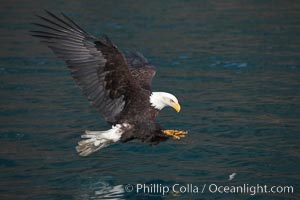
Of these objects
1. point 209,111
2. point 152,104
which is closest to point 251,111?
point 209,111

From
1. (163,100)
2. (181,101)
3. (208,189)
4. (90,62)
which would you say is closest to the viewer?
(90,62)

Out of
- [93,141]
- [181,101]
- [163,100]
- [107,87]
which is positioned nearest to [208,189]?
[163,100]

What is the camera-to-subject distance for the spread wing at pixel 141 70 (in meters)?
7.31

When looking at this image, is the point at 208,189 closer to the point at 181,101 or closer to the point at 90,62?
the point at 90,62

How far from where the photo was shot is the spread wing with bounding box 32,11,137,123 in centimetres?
643

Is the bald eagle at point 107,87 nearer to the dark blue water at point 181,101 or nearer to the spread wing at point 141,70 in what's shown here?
the spread wing at point 141,70

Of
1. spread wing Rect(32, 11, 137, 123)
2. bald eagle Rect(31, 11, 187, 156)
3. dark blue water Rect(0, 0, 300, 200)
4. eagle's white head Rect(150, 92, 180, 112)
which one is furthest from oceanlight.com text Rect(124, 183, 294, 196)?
spread wing Rect(32, 11, 137, 123)

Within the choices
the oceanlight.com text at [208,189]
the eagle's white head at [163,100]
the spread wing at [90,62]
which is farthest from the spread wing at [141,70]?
the oceanlight.com text at [208,189]

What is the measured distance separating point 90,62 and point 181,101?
3116 millimetres

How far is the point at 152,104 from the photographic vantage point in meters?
6.85

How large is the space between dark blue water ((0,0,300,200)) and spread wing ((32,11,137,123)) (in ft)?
2.87

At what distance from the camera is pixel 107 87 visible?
6617 mm

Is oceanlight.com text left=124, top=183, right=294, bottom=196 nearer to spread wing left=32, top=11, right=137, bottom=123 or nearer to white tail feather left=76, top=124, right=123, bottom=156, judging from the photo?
white tail feather left=76, top=124, right=123, bottom=156

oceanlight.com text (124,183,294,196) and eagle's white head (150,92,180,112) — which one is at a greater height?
eagle's white head (150,92,180,112)
